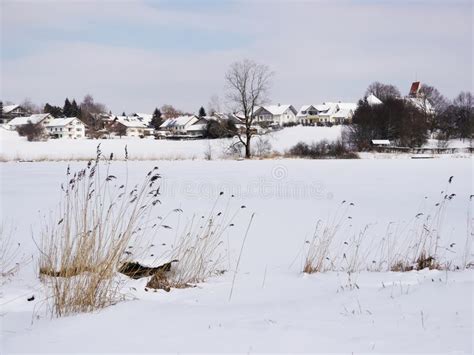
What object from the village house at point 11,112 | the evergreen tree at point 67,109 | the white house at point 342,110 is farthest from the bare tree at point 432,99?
the village house at point 11,112

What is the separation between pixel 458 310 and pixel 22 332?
3.73 metres

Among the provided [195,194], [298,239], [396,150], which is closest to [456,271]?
[298,239]

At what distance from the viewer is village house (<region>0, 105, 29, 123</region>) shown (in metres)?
92.2

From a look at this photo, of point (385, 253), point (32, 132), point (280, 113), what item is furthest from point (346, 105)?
point (385, 253)

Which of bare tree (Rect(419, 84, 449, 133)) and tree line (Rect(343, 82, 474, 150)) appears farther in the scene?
bare tree (Rect(419, 84, 449, 133))

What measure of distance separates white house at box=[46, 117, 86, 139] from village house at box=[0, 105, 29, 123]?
46.3 ft

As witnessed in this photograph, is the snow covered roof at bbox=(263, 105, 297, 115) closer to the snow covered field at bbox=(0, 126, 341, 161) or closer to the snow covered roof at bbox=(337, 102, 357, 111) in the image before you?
the snow covered roof at bbox=(337, 102, 357, 111)

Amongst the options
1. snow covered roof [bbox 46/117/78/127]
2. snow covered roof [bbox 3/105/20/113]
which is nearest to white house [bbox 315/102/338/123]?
snow covered roof [bbox 46/117/78/127]

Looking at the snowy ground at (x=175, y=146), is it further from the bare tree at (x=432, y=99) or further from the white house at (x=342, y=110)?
the white house at (x=342, y=110)

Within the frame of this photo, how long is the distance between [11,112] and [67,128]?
22.5 metres

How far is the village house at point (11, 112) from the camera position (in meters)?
92.2

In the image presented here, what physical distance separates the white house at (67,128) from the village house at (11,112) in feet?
46.3

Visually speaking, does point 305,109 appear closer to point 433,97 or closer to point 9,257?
point 433,97

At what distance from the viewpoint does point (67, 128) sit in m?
81.8
